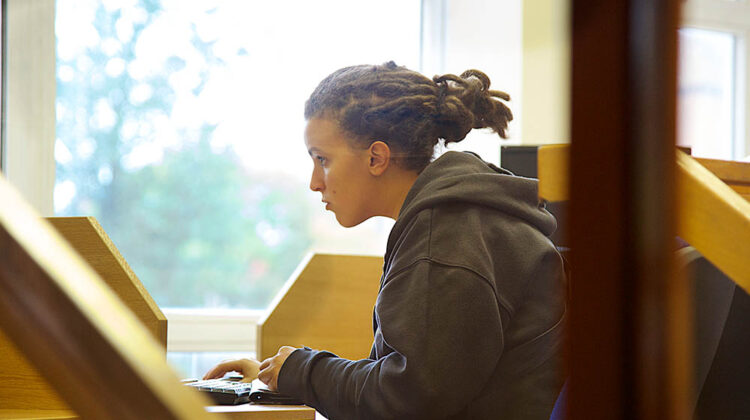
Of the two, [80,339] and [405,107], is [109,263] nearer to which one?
[405,107]

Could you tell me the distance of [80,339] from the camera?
178 millimetres

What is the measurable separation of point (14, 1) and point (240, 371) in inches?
33.0

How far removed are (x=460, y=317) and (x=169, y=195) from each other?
3.35 feet

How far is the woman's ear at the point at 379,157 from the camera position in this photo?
2.52ft

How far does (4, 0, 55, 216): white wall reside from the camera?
1285 mm

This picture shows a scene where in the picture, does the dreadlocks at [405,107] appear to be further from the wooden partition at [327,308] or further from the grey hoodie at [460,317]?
the wooden partition at [327,308]

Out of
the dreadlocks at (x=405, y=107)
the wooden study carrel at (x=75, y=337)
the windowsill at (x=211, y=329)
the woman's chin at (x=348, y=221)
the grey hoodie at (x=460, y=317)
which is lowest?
the windowsill at (x=211, y=329)

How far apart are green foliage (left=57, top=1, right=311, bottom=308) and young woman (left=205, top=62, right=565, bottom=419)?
69cm

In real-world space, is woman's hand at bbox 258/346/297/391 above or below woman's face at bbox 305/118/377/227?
below

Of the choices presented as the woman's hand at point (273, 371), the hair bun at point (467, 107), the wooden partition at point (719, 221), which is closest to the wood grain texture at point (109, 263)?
the woman's hand at point (273, 371)

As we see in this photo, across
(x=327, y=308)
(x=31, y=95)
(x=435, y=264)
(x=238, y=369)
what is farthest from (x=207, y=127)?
(x=435, y=264)

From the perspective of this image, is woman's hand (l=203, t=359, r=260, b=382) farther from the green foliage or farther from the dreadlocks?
the green foliage

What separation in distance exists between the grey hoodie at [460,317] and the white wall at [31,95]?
760 mm

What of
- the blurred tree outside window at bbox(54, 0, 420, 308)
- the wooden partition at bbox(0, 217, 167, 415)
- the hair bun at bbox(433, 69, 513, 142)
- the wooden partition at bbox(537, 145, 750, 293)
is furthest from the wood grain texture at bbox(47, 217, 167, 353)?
the blurred tree outside window at bbox(54, 0, 420, 308)
